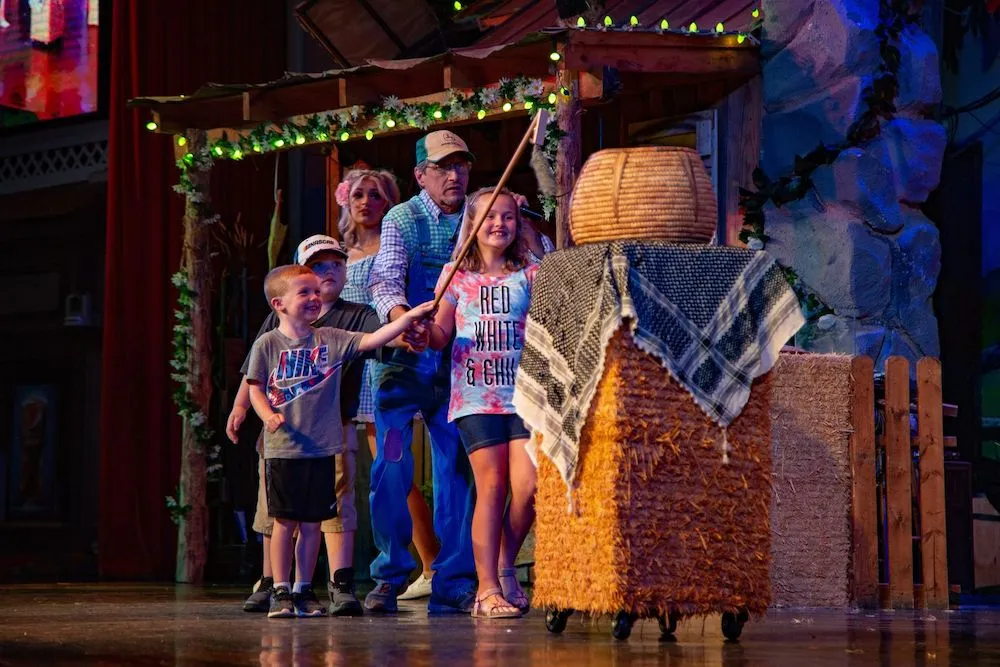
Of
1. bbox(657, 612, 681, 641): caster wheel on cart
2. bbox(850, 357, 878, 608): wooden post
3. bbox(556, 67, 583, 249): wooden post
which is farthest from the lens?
bbox(556, 67, 583, 249): wooden post

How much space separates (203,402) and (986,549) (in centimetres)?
506

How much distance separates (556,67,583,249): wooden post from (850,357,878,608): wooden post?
6.44ft

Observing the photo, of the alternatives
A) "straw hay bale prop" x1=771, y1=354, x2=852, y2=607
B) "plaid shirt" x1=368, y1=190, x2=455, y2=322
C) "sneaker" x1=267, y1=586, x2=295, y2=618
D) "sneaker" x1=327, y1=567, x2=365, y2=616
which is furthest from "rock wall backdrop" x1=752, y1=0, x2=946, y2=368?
"sneaker" x1=267, y1=586, x2=295, y2=618

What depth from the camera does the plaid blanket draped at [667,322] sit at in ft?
16.0

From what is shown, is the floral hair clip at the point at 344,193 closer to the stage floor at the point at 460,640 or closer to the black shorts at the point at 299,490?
the black shorts at the point at 299,490

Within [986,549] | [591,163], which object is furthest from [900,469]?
[591,163]

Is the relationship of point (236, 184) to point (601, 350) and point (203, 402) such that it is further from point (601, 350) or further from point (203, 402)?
point (601, 350)

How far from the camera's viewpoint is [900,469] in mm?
7523

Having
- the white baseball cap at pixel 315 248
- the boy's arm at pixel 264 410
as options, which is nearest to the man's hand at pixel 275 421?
the boy's arm at pixel 264 410

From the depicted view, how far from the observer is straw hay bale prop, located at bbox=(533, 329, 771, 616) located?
15.7 feet

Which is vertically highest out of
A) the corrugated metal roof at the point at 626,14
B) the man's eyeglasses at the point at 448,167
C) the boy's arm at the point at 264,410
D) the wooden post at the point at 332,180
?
the corrugated metal roof at the point at 626,14

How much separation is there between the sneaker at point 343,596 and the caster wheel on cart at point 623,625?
170 centimetres

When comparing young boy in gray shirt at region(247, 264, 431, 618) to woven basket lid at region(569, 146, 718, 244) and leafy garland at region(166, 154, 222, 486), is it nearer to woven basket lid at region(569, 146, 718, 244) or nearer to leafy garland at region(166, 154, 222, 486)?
woven basket lid at region(569, 146, 718, 244)

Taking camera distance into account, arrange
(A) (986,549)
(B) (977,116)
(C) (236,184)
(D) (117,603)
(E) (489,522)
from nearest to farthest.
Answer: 1. (E) (489,522)
2. (D) (117,603)
3. (A) (986,549)
4. (B) (977,116)
5. (C) (236,184)
